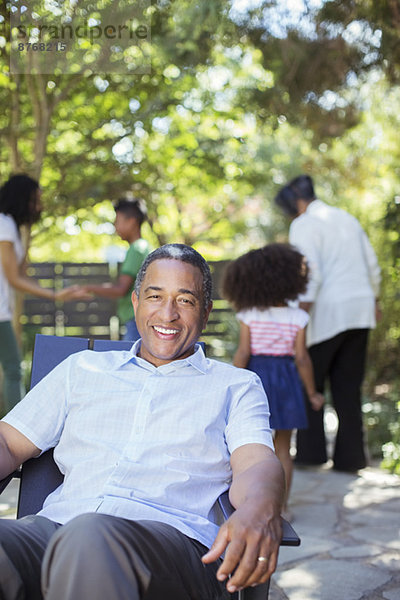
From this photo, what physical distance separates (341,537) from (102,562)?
2.22m

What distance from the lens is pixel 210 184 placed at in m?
7.64

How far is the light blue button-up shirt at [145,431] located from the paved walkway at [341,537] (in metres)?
1.01

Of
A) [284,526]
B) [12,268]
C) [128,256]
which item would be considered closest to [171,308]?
[284,526]

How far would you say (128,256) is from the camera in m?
4.65

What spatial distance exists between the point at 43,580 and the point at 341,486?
312cm

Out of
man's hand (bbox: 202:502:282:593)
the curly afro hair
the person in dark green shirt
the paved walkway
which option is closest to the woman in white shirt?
the person in dark green shirt

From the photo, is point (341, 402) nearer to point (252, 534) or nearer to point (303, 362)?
point (303, 362)

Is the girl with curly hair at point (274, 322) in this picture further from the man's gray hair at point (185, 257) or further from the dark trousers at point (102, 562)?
the dark trousers at point (102, 562)

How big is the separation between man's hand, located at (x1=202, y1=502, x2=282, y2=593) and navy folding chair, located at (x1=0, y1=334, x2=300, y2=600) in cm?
5

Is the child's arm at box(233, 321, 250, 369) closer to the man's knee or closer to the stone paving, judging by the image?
the stone paving

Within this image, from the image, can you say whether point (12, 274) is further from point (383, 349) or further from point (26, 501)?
point (383, 349)

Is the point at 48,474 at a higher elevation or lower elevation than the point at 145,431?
lower

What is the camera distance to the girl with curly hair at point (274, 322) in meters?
3.71

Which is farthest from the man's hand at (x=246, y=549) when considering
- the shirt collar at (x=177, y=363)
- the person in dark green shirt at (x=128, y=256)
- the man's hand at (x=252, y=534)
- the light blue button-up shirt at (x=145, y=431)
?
the person in dark green shirt at (x=128, y=256)
